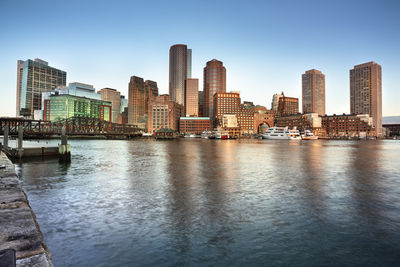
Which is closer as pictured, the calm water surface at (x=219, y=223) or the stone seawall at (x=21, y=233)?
the stone seawall at (x=21, y=233)

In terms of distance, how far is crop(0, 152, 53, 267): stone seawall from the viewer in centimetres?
484

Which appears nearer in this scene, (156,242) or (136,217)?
(156,242)

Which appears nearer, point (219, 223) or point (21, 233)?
point (21, 233)

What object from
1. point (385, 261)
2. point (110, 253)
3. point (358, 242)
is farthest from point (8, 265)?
point (358, 242)

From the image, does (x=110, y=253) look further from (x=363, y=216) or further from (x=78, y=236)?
(x=363, y=216)

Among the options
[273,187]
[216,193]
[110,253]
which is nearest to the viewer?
[110,253]

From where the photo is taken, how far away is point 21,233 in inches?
242

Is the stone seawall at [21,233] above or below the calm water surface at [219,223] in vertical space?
above

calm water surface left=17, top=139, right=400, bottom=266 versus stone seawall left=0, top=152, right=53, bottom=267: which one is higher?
stone seawall left=0, top=152, right=53, bottom=267

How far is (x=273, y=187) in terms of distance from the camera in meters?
20.7

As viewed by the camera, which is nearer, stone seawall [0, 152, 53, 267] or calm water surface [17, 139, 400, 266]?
stone seawall [0, 152, 53, 267]

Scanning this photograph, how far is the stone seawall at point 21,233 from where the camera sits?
4.84 m

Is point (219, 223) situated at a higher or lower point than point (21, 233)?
lower

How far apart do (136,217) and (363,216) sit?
12184 mm
